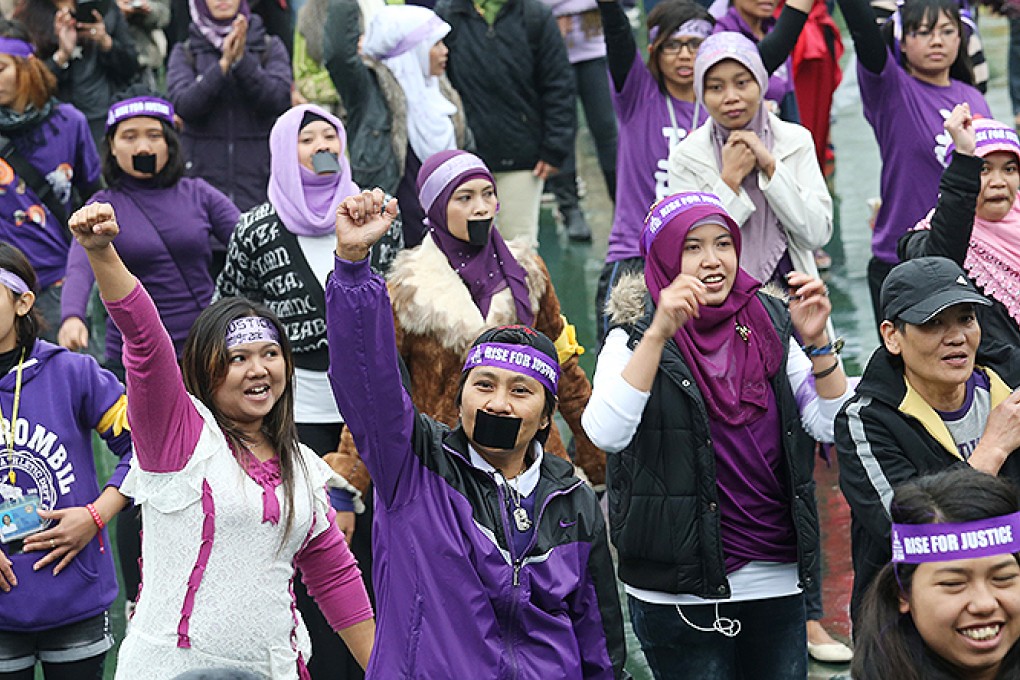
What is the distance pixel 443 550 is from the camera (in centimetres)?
415

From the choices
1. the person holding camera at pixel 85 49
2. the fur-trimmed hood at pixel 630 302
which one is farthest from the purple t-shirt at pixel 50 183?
the fur-trimmed hood at pixel 630 302

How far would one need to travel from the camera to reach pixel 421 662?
13.5 feet

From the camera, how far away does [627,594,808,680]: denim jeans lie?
4.99m

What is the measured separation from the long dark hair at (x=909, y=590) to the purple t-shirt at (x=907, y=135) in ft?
13.2

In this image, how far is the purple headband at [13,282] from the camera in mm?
5211

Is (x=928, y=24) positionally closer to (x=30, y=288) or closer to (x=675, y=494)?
(x=675, y=494)

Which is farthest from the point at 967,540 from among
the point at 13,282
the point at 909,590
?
the point at 13,282

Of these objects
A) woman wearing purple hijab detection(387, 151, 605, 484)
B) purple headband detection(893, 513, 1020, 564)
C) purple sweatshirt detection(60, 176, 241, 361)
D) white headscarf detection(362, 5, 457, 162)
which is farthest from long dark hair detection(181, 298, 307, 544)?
white headscarf detection(362, 5, 457, 162)

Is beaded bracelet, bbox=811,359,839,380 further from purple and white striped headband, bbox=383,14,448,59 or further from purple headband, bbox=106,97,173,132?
purple and white striped headband, bbox=383,14,448,59

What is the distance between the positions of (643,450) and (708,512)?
257 mm

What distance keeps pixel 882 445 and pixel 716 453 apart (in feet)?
1.76

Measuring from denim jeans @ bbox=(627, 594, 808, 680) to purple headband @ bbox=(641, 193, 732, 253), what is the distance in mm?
1095

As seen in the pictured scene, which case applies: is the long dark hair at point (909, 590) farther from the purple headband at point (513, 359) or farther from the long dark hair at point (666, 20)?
the long dark hair at point (666, 20)

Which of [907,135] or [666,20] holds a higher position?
[666,20]
